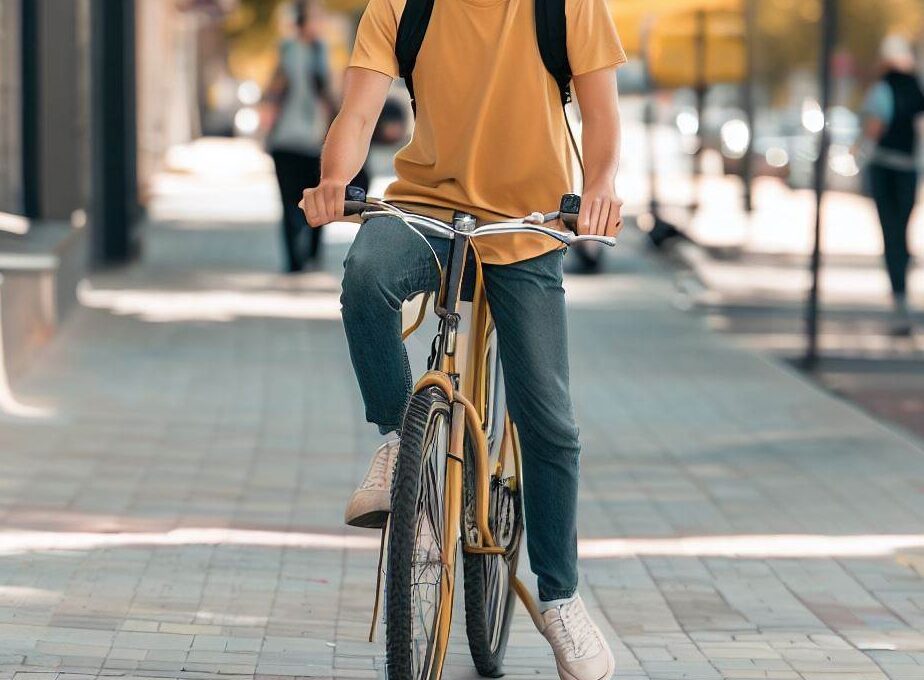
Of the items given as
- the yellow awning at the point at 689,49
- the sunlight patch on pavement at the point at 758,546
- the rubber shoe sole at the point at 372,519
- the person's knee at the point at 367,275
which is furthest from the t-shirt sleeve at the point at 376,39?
the yellow awning at the point at 689,49

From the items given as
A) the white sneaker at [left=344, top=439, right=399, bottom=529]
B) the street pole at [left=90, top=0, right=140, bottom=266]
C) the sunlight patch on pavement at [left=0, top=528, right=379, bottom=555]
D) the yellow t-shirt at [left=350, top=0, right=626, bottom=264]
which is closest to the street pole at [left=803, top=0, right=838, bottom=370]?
the sunlight patch on pavement at [left=0, top=528, right=379, bottom=555]

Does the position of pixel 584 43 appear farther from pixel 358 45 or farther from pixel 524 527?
pixel 524 527

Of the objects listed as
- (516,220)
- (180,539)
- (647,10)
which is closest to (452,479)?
(516,220)

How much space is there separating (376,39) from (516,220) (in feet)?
1.87

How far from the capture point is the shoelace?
15.3 ft

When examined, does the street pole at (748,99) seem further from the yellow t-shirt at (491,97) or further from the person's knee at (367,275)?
the person's knee at (367,275)

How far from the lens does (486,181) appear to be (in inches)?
177

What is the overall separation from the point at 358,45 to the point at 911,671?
7.08 feet

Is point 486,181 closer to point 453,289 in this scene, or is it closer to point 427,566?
point 453,289

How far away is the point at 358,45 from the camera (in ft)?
14.5

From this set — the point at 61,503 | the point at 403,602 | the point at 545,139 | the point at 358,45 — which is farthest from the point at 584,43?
the point at 61,503

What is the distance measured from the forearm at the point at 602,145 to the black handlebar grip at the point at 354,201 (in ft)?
1.77

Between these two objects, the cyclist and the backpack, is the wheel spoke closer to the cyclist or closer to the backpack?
the cyclist

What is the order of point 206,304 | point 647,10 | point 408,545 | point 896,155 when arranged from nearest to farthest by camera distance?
point 408,545 → point 206,304 → point 896,155 → point 647,10
